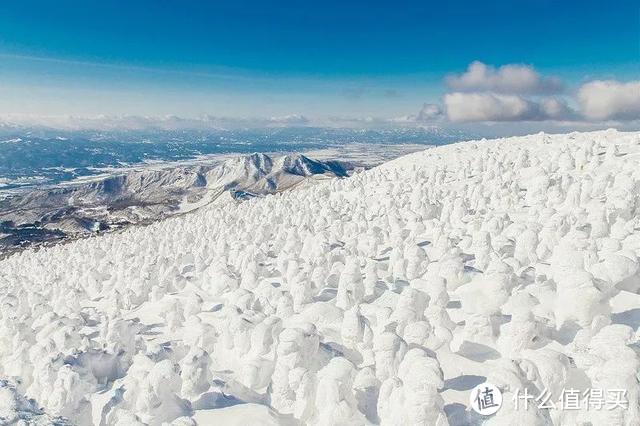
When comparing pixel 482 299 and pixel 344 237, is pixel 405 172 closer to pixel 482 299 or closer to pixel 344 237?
pixel 344 237

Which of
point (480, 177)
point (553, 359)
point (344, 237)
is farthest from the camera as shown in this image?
point (480, 177)

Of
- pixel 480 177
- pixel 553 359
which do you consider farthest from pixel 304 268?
pixel 480 177

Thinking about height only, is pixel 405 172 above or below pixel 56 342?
above

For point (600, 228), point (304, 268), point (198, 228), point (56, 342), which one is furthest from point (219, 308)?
point (198, 228)

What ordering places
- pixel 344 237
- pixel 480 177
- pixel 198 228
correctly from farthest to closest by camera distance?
pixel 198 228 < pixel 480 177 < pixel 344 237

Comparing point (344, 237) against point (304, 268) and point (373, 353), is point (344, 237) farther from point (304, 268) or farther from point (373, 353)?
point (373, 353)

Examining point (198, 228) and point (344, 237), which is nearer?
point (344, 237)

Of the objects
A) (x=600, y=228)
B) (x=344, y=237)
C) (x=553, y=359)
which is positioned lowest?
(x=344, y=237)
